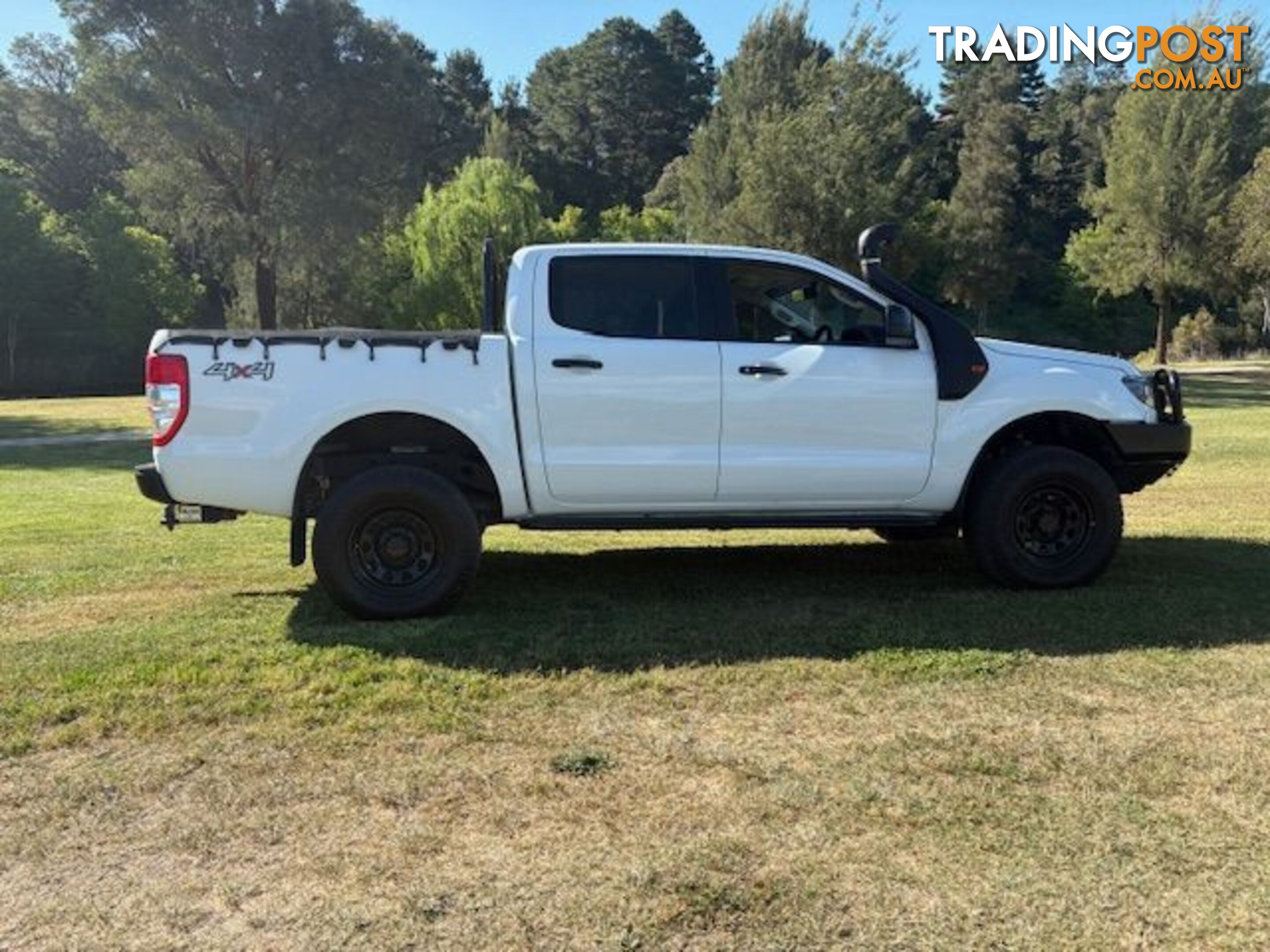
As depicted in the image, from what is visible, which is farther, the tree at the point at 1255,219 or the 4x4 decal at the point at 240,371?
the tree at the point at 1255,219

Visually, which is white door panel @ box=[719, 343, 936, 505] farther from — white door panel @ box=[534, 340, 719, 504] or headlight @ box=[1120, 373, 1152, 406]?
headlight @ box=[1120, 373, 1152, 406]

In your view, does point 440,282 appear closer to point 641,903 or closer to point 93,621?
point 93,621

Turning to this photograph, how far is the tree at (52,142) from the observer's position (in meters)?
52.3

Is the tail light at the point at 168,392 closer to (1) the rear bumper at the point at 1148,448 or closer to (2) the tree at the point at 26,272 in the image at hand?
(1) the rear bumper at the point at 1148,448

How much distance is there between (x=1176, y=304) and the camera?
187 feet

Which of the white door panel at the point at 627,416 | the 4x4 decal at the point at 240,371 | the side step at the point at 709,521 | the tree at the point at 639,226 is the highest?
the tree at the point at 639,226

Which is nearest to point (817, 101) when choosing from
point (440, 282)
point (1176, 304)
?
point (440, 282)

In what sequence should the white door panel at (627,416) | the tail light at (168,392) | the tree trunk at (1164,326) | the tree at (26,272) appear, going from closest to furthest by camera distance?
the tail light at (168,392) < the white door panel at (627,416) < the tree trunk at (1164,326) < the tree at (26,272)

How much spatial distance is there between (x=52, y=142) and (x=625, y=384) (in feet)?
215

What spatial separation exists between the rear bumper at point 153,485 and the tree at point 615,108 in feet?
214

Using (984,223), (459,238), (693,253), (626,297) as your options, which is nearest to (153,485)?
(626,297)

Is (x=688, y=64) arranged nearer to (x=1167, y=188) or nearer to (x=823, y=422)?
(x=1167, y=188)

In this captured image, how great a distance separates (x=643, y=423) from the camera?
5484mm

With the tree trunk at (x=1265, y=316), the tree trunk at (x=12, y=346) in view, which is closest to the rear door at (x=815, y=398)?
the tree trunk at (x=12, y=346)
